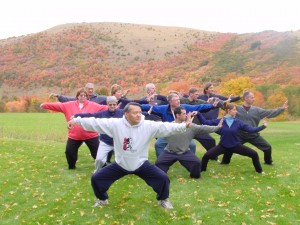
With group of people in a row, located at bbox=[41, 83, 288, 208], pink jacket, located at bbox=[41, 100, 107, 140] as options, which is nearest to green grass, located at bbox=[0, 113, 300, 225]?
group of people in a row, located at bbox=[41, 83, 288, 208]

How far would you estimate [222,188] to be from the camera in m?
11.3

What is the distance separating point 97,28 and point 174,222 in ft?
548

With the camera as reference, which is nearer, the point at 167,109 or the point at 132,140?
the point at 132,140

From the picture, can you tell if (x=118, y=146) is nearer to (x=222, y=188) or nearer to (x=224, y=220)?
(x=224, y=220)

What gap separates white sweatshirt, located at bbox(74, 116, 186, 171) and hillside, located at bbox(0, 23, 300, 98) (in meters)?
70.4

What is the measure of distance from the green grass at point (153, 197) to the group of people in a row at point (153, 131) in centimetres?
51

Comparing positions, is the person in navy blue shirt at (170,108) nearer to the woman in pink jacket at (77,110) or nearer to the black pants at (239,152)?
the black pants at (239,152)

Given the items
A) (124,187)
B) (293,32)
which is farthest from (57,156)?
(293,32)

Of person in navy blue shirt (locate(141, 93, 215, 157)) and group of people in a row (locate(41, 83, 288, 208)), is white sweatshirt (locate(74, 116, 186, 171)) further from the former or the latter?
person in navy blue shirt (locate(141, 93, 215, 157))

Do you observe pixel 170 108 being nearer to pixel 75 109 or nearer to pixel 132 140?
pixel 75 109

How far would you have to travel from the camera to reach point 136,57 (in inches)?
5399

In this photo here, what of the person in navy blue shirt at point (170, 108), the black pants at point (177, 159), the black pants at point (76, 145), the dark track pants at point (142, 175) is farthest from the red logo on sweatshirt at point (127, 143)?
the black pants at point (76, 145)

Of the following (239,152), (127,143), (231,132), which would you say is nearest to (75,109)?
(127,143)

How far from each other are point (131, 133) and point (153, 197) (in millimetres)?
2367
